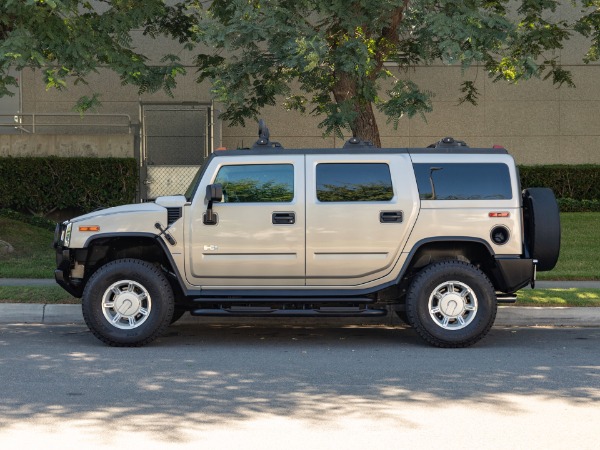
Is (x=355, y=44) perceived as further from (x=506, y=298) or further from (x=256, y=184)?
(x=506, y=298)

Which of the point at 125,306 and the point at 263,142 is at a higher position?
the point at 263,142

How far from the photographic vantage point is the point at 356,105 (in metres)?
14.6

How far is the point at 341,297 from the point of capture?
994cm

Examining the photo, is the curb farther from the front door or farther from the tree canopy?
the tree canopy

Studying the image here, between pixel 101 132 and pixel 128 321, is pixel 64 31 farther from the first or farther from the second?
pixel 101 132

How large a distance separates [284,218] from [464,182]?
1804mm

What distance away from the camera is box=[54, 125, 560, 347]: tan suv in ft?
32.1

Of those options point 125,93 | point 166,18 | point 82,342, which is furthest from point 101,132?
point 82,342

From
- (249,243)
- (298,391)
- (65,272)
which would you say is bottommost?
(298,391)

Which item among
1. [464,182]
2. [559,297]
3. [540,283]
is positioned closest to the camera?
[464,182]

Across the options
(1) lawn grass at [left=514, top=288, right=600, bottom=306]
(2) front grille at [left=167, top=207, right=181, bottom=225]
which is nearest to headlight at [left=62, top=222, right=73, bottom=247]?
Answer: (2) front grille at [left=167, top=207, right=181, bottom=225]

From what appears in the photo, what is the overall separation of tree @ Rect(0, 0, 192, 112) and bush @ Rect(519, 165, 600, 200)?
11.0 metres

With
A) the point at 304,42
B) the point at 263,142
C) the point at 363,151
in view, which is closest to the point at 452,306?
the point at 363,151

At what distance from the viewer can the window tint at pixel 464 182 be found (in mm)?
9867
